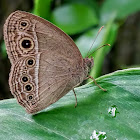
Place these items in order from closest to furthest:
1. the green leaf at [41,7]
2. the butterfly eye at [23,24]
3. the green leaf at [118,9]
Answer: the butterfly eye at [23,24], the green leaf at [41,7], the green leaf at [118,9]

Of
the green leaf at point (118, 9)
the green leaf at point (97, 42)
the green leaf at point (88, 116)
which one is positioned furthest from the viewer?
the green leaf at point (118, 9)

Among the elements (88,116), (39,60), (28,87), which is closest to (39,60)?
(39,60)

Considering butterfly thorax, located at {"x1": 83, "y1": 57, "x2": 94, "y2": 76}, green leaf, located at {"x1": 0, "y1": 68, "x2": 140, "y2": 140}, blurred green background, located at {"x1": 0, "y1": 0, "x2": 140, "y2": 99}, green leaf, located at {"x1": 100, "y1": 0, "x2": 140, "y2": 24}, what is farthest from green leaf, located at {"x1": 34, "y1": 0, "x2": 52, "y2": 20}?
green leaf, located at {"x1": 0, "y1": 68, "x2": 140, "y2": 140}

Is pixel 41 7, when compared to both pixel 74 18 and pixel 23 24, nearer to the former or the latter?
pixel 74 18

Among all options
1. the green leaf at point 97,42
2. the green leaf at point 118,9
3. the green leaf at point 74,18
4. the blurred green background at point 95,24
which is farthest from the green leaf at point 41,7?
the green leaf at point 118,9

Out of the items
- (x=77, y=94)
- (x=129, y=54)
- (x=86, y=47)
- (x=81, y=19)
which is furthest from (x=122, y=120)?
(x=129, y=54)

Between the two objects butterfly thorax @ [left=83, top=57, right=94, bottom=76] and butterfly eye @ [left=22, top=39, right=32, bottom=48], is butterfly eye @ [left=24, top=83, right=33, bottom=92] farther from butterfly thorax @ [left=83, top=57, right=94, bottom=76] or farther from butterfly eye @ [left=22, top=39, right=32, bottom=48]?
butterfly thorax @ [left=83, top=57, right=94, bottom=76]

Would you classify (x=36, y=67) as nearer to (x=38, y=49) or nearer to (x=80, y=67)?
(x=38, y=49)

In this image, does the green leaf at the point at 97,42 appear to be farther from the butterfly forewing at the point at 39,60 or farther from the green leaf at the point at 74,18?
the butterfly forewing at the point at 39,60
